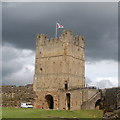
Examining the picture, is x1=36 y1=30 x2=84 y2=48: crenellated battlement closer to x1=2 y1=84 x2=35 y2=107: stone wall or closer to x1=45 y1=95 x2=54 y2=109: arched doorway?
x1=2 y1=84 x2=35 y2=107: stone wall

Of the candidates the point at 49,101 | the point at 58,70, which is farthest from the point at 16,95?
the point at 58,70

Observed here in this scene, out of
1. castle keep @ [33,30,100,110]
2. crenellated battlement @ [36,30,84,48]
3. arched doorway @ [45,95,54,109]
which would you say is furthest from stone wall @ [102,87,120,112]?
crenellated battlement @ [36,30,84,48]

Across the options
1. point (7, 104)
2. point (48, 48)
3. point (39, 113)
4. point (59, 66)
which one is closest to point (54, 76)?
point (59, 66)

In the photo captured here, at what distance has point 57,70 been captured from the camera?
5416cm

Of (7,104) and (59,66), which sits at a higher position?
(59,66)

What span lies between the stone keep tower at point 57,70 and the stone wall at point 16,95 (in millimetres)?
1794

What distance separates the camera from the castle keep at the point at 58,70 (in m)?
53.1

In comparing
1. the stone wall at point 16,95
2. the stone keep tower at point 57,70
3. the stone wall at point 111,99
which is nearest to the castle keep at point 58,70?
the stone keep tower at point 57,70

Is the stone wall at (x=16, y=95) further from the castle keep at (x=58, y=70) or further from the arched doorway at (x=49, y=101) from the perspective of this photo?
the arched doorway at (x=49, y=101)

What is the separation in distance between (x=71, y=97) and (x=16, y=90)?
36.3 ft

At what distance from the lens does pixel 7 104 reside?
165ft

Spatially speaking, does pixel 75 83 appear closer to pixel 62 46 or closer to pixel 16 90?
pixel 62 46

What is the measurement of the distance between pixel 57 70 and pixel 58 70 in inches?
9.1

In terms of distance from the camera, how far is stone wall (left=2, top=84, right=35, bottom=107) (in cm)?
5062
